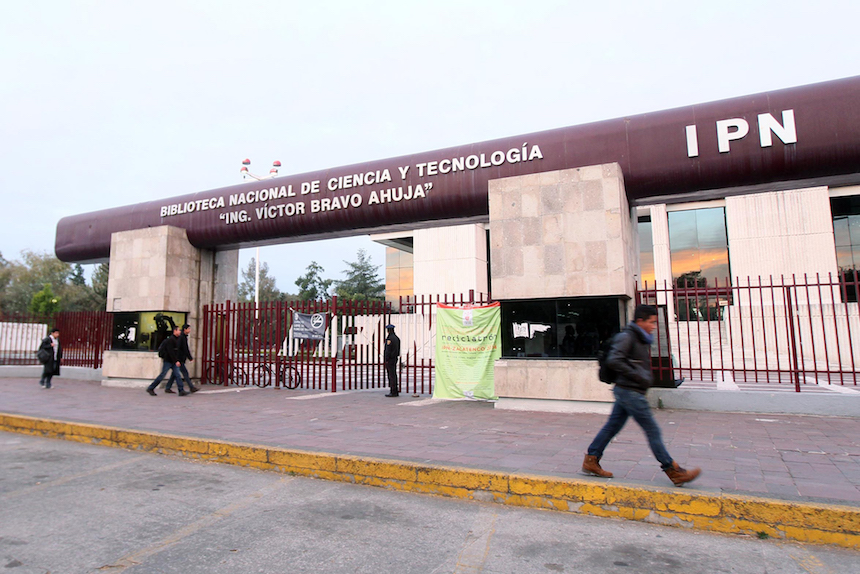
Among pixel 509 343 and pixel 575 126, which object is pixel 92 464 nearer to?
pixel 509 343

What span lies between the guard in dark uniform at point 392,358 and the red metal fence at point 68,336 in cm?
936

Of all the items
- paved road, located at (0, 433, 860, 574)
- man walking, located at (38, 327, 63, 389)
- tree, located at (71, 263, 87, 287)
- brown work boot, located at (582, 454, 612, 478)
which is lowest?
paved road, located at (0, 433, 860, 574)

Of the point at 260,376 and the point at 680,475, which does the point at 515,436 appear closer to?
the point at 680,475

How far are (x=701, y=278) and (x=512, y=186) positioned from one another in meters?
18.3

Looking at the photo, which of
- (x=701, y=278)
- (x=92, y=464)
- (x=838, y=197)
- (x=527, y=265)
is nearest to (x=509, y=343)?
(x=527, y=265)

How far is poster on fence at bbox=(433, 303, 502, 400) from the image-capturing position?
9578 millimetres

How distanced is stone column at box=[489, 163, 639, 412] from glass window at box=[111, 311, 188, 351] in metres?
8.67

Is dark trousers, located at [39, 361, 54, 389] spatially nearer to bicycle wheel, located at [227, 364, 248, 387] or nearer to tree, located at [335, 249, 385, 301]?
bicycle wheel, located at [227, 364, 248, 387]

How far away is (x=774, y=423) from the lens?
23.3 ft

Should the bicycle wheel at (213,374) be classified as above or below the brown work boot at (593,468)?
above

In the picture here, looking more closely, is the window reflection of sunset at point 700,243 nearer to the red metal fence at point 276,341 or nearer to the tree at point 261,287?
the red metal fence at point 276,341

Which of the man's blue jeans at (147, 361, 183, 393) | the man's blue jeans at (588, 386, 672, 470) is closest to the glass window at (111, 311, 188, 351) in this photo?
the man's blue jeans at (147, 361, 183, 393)

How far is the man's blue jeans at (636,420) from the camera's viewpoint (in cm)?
409

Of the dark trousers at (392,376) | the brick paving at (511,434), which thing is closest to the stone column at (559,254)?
the brick paving at (511,434)
